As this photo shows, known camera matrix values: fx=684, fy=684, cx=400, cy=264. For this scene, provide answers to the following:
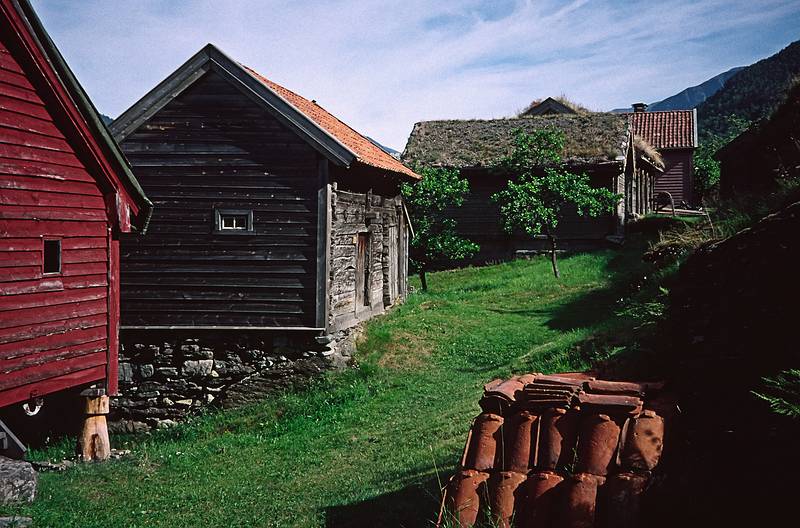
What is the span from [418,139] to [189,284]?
56.3 feet

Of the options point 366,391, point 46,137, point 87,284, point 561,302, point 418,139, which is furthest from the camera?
point 418,139

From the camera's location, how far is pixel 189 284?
13.6 m

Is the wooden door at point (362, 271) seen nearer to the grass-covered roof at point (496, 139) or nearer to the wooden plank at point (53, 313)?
the wooden plank at point (53, 313)

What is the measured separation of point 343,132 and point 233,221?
412cm

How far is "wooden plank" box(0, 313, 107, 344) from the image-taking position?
853 cm

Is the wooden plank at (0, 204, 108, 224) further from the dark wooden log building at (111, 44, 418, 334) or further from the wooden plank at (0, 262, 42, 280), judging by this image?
the dark wooden log building at (111, 44, 418, 334)

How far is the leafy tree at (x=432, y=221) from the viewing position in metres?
22.0

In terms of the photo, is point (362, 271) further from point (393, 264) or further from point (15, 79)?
point (15, 79)

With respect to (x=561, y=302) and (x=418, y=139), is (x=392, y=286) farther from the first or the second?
(x=418, y=139)

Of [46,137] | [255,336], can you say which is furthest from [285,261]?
[46,137]

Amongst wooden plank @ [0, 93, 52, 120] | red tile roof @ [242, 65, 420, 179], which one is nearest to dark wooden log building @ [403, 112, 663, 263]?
red tile roof @ [242, 65, 420, 179]

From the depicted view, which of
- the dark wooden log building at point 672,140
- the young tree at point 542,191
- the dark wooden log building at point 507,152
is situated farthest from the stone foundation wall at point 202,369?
the dark wooden log building at point 672,140

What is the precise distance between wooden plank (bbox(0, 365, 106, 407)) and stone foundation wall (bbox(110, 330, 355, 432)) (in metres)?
3.36

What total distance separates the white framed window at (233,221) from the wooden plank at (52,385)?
4.00 metres
